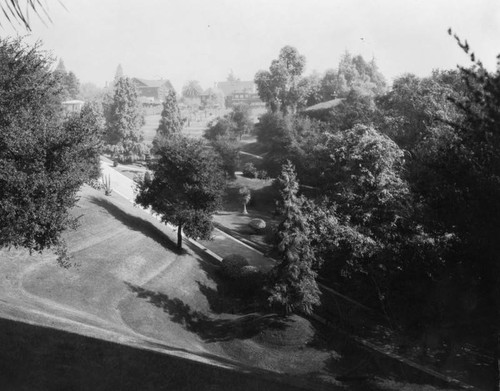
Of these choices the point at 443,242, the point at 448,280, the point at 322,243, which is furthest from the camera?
the point at 322,243

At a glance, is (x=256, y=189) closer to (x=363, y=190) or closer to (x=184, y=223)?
(x=184, y=223)

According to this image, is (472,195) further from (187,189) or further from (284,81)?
(284,81)

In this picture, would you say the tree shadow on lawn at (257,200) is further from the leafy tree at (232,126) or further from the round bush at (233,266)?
the round bush at (233,266)

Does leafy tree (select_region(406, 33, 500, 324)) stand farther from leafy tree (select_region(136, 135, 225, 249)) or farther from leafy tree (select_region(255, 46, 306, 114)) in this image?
leafy tree (select_region(255, 46, 306, 114))

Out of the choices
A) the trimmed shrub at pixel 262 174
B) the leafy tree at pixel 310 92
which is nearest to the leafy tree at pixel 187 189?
the trimmed shrub at pixel 262 174

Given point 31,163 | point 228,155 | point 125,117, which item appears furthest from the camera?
point 125,117

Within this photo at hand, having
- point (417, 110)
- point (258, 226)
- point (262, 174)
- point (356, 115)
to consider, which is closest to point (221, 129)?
point (262, 174)

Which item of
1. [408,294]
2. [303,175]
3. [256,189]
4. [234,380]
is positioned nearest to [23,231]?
[234,380]
